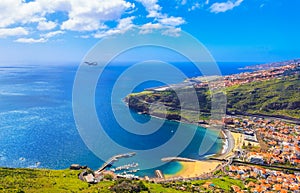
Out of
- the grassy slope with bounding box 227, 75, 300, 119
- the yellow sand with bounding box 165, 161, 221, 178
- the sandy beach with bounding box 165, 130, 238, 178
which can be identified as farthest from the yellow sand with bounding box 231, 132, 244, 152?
the grassy slope with bounding box 227, 75, 300, 119

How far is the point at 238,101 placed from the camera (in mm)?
44125

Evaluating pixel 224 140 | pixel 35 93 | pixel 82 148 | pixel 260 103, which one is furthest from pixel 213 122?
pixel 35 93

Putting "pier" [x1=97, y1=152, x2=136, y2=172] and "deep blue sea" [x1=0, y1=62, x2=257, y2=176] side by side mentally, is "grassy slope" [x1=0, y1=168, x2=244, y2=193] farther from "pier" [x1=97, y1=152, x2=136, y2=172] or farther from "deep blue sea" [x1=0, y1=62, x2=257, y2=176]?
"deep blue sea" [x1=0, y1=62, x2=257, y2=176]

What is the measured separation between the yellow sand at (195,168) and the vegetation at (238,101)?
1208 cm

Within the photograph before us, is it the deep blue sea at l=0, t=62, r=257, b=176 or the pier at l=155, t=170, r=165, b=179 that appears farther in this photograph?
the deep blue sea at l=0, t=62, r=257, b=176

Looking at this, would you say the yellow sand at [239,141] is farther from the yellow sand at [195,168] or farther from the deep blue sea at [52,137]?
the yellow sand at [195,168]

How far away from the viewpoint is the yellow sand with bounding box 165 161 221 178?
823 inches

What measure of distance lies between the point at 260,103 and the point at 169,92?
1531 centimetres

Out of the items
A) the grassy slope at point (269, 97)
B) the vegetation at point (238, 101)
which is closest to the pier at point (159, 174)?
the vegetation at point (238, 101)

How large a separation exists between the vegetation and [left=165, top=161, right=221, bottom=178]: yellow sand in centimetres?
1208

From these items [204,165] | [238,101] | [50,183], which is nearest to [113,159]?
[50,183]

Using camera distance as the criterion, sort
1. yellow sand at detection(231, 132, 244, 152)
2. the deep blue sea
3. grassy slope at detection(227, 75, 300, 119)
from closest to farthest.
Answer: the deep blue sea < yellow sand at detection(231, 132, 244, 152) < grassy slope at detection(227, 75, 300, 119)

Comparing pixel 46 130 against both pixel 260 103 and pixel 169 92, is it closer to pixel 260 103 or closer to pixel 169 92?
pixel 169 92

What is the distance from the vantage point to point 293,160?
2341 centimetres
